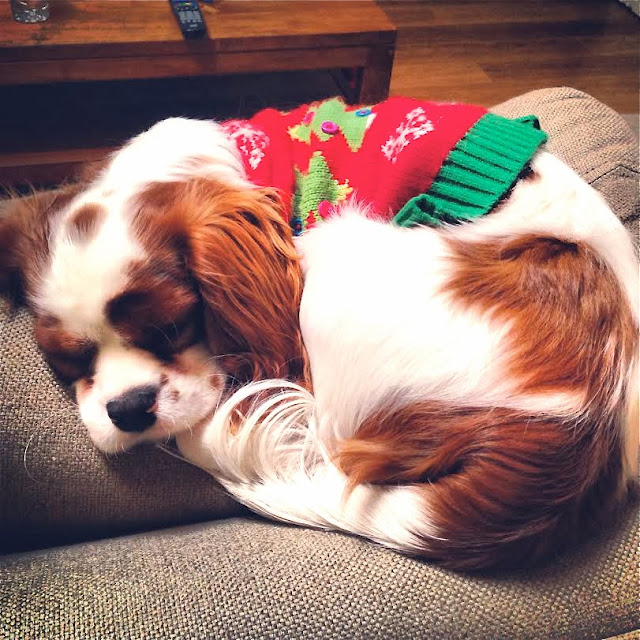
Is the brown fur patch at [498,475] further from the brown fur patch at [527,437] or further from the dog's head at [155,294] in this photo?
the dog's head at [155,294]

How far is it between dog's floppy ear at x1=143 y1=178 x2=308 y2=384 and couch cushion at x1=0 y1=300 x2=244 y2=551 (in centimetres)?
23

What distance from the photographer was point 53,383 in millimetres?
1271

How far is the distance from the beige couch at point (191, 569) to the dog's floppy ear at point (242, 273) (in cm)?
24

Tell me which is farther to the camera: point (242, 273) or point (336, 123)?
point (336, 123)

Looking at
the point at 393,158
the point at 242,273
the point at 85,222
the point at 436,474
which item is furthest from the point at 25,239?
the point at 436,474

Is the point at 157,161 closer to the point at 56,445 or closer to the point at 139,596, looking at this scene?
the point at 56,445

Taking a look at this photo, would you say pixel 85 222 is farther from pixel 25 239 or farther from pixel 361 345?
pixel 361 345

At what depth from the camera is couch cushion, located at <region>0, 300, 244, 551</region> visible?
4.11 feet

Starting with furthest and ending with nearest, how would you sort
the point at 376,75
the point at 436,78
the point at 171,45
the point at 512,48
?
the point at 512,48 < the point at 436,78 < the point at 376,75 < the point at 171,45

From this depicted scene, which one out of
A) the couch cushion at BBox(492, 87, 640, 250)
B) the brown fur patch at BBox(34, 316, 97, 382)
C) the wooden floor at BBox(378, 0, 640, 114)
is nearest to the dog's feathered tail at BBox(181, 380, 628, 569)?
the brown fur patch at BBox(34, 316, 97, 382)

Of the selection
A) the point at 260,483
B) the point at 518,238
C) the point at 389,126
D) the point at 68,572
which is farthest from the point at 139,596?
the point at 389,126

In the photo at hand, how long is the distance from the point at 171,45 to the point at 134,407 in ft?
4.69

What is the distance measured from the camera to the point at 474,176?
131 cm

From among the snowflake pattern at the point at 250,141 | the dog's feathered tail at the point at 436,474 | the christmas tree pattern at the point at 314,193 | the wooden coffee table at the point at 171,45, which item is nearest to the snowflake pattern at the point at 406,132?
the christmas tree pattern at the point at 314,193
